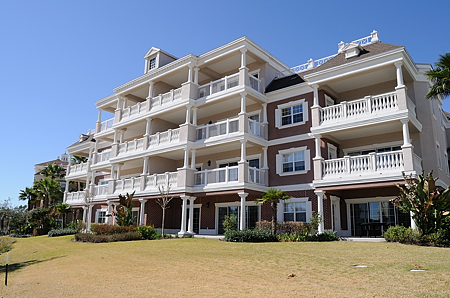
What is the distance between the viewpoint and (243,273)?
34.5ft

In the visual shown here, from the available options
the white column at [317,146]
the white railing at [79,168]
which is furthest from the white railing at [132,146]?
the white column at [317,146]

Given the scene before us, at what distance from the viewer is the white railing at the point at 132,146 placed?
97.2ft

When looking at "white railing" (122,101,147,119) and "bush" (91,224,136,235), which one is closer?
"bush" (91,224,136,235)

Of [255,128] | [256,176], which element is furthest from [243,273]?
[255,128]

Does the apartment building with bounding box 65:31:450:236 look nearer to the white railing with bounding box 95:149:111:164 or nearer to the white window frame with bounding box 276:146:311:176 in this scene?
the white window frame with bounding box 276:146:311:176

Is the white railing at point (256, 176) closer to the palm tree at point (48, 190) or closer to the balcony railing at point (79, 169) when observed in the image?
the balcony railing at point (79, 169)

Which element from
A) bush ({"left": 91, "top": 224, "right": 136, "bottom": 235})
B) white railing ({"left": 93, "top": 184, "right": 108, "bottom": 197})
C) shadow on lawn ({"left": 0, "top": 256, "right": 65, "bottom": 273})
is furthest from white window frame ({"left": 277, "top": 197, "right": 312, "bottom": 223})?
white railing ({"left": 93, "top": 184, "right": 108, "bottom": 197})

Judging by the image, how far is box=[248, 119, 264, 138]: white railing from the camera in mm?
23853

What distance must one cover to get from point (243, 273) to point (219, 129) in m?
15.1

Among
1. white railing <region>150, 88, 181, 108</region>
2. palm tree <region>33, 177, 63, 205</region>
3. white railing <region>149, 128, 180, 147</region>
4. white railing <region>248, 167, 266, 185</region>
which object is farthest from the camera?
palm tree <region>33, 177, 63, 205</region>

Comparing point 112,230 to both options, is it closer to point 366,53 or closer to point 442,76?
point 366,53

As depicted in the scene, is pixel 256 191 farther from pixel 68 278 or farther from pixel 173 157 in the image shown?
pixel 68 278

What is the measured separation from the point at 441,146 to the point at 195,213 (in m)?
17.3

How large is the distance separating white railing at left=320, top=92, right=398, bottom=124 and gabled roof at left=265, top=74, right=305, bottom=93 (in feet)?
11.7
